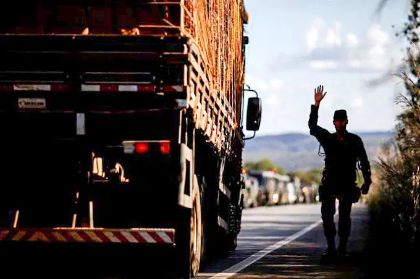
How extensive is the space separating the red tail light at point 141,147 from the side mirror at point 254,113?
6.96 metres

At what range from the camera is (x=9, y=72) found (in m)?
13.4

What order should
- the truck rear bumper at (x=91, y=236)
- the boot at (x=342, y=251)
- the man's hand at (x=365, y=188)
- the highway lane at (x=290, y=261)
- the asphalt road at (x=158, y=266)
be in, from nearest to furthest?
the truck rear bumper at (x=91, y=236)
the asphalt road at (x=158, y=266)
the highway lane at (x=290, y=261)
the man's hand at (x=365, y=188)
the boot at (x=342, y=251)

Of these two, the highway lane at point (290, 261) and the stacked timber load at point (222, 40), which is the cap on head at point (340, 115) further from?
the highway lane at point (290, 261)

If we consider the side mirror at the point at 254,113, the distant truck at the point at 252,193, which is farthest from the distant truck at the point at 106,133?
the distant truck at the point at 252,193

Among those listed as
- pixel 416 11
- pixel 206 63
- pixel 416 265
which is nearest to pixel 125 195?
pixel 206 63

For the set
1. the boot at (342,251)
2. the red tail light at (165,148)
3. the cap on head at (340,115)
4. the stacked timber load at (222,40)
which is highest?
the stacked timber load at (222,40)

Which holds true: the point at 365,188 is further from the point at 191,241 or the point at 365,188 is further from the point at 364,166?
the point at 191,241

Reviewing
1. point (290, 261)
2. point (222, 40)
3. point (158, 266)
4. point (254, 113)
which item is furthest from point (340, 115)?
point (254, 113)

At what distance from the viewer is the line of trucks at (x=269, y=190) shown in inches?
2995

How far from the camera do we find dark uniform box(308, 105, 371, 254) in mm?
16750

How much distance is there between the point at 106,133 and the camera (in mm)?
13680

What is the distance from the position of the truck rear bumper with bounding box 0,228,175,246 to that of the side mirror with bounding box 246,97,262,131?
729cm

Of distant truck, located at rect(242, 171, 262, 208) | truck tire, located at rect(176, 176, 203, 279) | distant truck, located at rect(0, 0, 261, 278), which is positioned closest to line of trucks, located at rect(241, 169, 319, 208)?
distant truck, located at rect(242, 171, 262, 208)

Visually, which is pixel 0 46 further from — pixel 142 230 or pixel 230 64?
pixel 230 64
